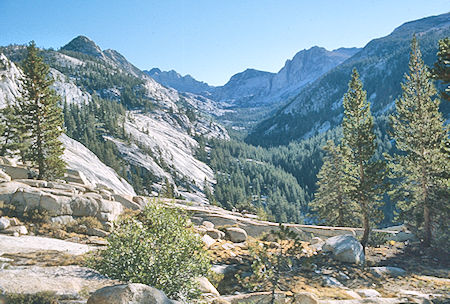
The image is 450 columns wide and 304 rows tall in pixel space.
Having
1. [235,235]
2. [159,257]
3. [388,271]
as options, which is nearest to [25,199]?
[159,257]

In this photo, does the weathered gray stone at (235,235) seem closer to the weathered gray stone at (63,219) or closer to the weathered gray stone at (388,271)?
the weathered gray stone at (388,271)

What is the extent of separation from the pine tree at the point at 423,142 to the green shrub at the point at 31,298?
2753cm

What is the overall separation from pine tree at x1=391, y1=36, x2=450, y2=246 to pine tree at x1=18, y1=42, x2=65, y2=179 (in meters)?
32.6

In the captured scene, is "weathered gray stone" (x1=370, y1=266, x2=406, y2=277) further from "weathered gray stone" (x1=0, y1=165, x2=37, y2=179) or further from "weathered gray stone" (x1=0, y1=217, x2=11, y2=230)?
"weathered gray stone" (x1=0, y1=165, x2=37, y2=179)

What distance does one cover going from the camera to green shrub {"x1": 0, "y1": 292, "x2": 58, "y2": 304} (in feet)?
22.2

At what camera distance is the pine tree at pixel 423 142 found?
24.3m

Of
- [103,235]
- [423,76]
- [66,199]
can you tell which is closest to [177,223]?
[103,235]

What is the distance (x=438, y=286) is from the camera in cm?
1602

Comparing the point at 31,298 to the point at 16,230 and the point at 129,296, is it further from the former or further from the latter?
the point at 16,230

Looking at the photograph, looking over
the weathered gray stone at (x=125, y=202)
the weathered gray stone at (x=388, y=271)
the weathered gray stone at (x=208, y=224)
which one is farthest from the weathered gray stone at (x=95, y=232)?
the weathered gray stone at (x=388, y=271)

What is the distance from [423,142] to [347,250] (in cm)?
1270

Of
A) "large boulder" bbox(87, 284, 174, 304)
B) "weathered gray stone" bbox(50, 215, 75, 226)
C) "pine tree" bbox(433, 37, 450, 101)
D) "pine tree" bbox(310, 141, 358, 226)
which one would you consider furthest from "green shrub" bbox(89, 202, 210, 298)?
"pine tree" bbox(310, 141, 358, 226)

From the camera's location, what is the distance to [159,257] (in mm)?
8695

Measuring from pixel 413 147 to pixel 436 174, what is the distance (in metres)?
2.97
